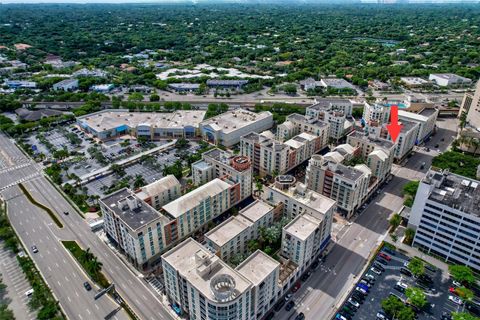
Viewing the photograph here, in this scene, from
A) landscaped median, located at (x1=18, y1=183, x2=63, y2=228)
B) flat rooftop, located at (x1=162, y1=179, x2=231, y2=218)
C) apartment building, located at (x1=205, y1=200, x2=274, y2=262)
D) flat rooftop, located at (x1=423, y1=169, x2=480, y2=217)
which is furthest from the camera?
landscaped median, located at (x1=18, y1=183, x2=63, y2=228)

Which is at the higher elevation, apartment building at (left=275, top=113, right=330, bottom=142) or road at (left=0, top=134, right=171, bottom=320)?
apartment building at (left=275, top=113, right=330, bottom=142)

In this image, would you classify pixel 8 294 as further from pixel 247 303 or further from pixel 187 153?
pixel 187 153

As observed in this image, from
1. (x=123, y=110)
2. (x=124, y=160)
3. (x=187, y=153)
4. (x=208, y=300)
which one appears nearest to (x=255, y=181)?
(x=187, y=153)

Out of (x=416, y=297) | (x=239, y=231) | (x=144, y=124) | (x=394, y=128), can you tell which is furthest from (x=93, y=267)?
(x=394, y=128)

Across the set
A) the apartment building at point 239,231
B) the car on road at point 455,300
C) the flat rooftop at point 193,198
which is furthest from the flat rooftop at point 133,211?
the car on road at point 455,300

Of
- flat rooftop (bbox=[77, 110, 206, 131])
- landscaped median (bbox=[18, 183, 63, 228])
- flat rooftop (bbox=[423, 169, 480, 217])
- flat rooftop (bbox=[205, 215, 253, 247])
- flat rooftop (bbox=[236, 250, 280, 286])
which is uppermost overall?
flat rooftop (bbox=[423, 169, 480, 217])

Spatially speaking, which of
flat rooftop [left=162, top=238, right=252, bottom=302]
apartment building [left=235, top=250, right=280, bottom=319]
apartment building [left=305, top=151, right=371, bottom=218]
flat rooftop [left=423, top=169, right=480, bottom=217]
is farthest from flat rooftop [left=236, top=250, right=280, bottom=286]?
flat rooftop [left=423, top=169, right=480, bottom=217]

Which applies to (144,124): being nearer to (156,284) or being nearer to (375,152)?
(156,284)

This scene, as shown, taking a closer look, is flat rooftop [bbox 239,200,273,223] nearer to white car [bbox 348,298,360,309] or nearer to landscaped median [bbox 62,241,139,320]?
A: white car [bbox 348,298,360,309]
